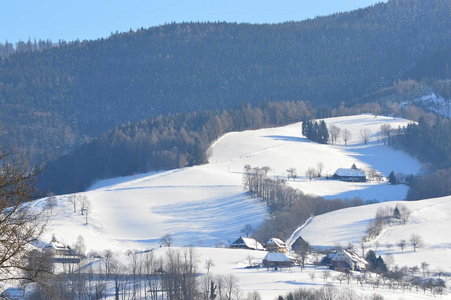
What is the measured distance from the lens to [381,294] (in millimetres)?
59750

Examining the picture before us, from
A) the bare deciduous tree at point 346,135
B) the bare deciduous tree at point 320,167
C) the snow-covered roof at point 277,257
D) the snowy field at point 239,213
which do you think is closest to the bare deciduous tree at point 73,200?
the snowy field at point 239,213

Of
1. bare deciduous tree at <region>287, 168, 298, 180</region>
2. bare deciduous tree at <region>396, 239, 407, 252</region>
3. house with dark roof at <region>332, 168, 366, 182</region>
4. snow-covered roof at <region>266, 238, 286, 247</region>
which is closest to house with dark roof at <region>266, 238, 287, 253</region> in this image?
snow-covered roof at <region>266, 238, 286, 247</region>

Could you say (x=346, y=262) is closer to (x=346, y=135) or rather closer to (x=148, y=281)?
(x=148, y=281)

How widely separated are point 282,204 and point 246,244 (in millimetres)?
17204

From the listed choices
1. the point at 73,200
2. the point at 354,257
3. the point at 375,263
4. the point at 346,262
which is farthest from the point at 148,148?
the point at 375,263

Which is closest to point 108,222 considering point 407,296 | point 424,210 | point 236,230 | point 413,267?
point 236,230

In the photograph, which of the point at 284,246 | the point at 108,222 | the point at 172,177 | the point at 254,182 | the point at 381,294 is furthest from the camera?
the point at 172,177

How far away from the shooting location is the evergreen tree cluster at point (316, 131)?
171m

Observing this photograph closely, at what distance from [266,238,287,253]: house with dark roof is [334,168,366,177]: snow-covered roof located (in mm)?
51538

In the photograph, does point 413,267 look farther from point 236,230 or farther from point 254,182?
point 254,182

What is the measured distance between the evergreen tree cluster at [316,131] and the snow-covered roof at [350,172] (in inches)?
1144

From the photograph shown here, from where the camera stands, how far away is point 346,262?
76562 millimetres

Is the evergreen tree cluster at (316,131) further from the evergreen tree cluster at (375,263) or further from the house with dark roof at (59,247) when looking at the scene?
the evergreen tree cluster at (375,263)

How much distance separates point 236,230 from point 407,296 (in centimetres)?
4243
